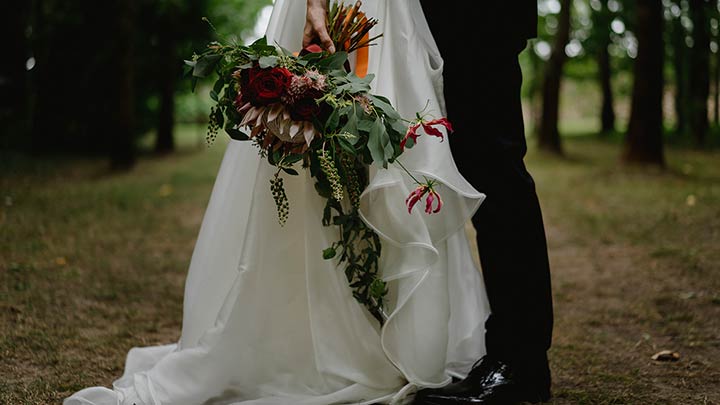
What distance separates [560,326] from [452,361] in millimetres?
967

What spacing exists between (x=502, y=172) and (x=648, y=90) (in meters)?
6.91

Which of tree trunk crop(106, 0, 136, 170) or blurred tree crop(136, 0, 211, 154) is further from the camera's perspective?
blurred tree crop(136, 0, 211, 154)

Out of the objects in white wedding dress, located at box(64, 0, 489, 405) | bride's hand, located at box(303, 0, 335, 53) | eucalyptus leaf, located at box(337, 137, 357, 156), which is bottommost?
white wedding dress, located at box(64, 0, 489, 405)

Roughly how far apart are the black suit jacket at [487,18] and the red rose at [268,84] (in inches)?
24.0

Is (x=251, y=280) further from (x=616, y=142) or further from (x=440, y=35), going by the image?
(x=616, y=142)

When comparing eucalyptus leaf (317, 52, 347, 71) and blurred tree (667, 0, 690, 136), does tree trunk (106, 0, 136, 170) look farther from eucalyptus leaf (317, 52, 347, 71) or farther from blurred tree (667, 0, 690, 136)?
blurred tree (667, 0, 690, 136)

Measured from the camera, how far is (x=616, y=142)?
46.6 feet

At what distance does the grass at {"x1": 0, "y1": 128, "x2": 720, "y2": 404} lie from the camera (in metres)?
2.57

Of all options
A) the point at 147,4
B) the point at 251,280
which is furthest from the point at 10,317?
the point at 147,4

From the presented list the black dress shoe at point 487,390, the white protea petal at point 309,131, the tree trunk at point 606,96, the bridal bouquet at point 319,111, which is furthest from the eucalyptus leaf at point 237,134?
the tree trunk at point 606,96

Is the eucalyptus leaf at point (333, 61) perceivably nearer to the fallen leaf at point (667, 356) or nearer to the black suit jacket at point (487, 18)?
the black suit jacket at point (487, 18)

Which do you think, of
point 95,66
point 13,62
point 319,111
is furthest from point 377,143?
point 95,66

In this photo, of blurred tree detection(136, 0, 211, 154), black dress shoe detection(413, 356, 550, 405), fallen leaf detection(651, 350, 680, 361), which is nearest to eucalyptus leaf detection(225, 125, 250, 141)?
black dress shoe detection(413, 356, 550, 405)

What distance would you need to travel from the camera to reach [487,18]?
7.11 ft
